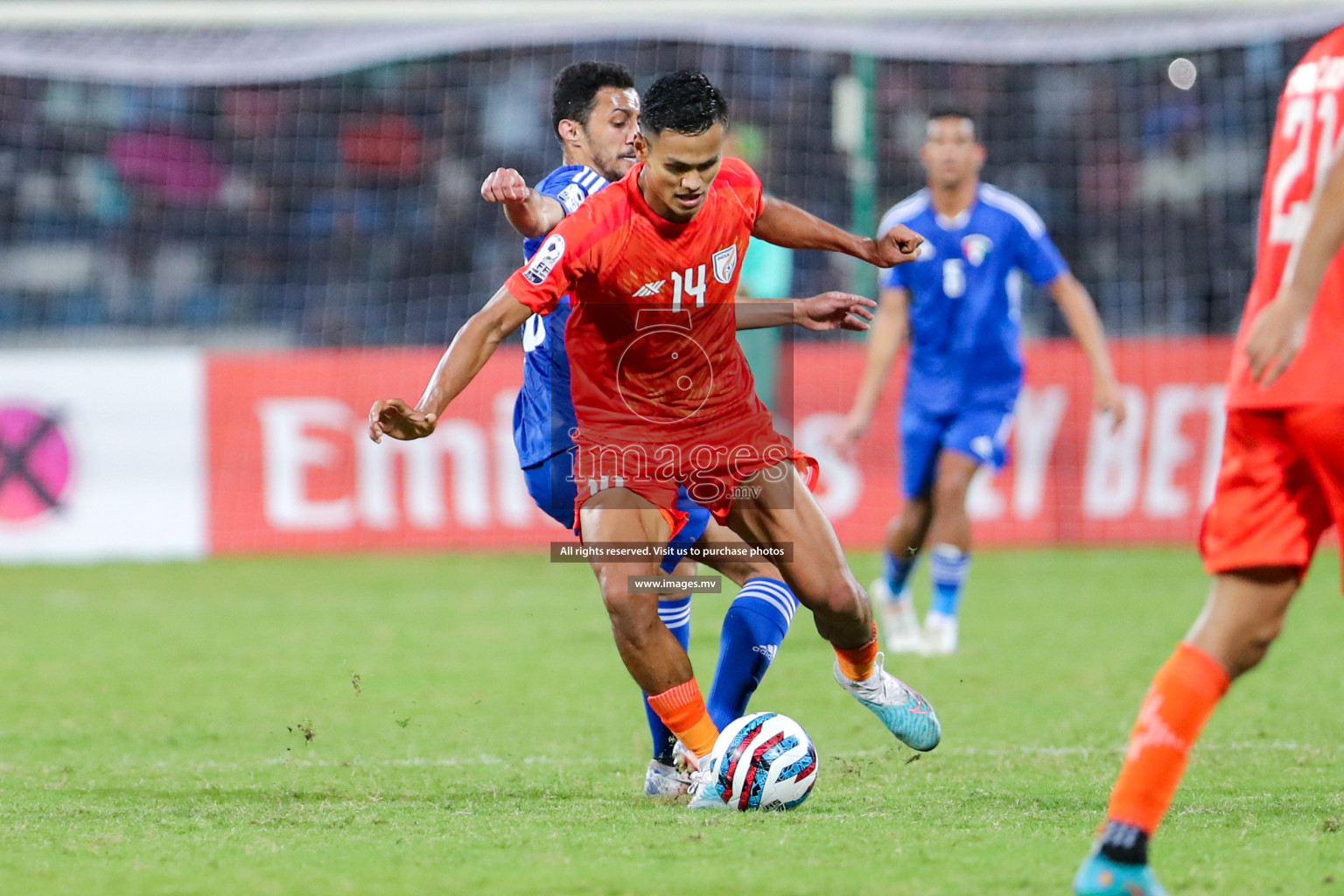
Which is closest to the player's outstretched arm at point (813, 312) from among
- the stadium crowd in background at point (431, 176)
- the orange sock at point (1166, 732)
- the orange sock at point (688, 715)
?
the orange sock at point (688, 715)

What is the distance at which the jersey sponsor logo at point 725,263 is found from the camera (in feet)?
16.1

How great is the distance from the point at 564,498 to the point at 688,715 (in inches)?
40.3

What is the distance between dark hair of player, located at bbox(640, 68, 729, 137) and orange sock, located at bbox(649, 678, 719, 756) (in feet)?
5.19

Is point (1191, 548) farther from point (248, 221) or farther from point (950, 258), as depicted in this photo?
point (248, 221)

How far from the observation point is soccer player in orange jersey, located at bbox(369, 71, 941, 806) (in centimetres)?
466

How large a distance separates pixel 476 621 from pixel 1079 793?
17.9ft

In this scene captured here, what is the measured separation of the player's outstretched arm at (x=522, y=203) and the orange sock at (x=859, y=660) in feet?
5.15

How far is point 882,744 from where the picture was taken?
5.94 metres

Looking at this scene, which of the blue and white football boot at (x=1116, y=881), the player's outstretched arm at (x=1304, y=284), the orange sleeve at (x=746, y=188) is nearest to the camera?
the player's outstretched arm at (x=1304, y=284)

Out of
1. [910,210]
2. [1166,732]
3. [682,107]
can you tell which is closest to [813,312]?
[682,107]

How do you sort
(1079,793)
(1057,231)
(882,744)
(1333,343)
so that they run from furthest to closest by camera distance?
1. (1057,231)
2. (882,744)
3. (1079,793)
4. (1333,343)

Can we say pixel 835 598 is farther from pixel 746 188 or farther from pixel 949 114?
pixel 949 114

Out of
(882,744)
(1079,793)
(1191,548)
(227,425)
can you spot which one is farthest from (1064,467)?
(1079,793)

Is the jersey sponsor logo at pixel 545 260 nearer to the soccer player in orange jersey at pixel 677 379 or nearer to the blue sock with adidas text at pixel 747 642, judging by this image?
the soccer player in orange jersey at pixel 677 379
